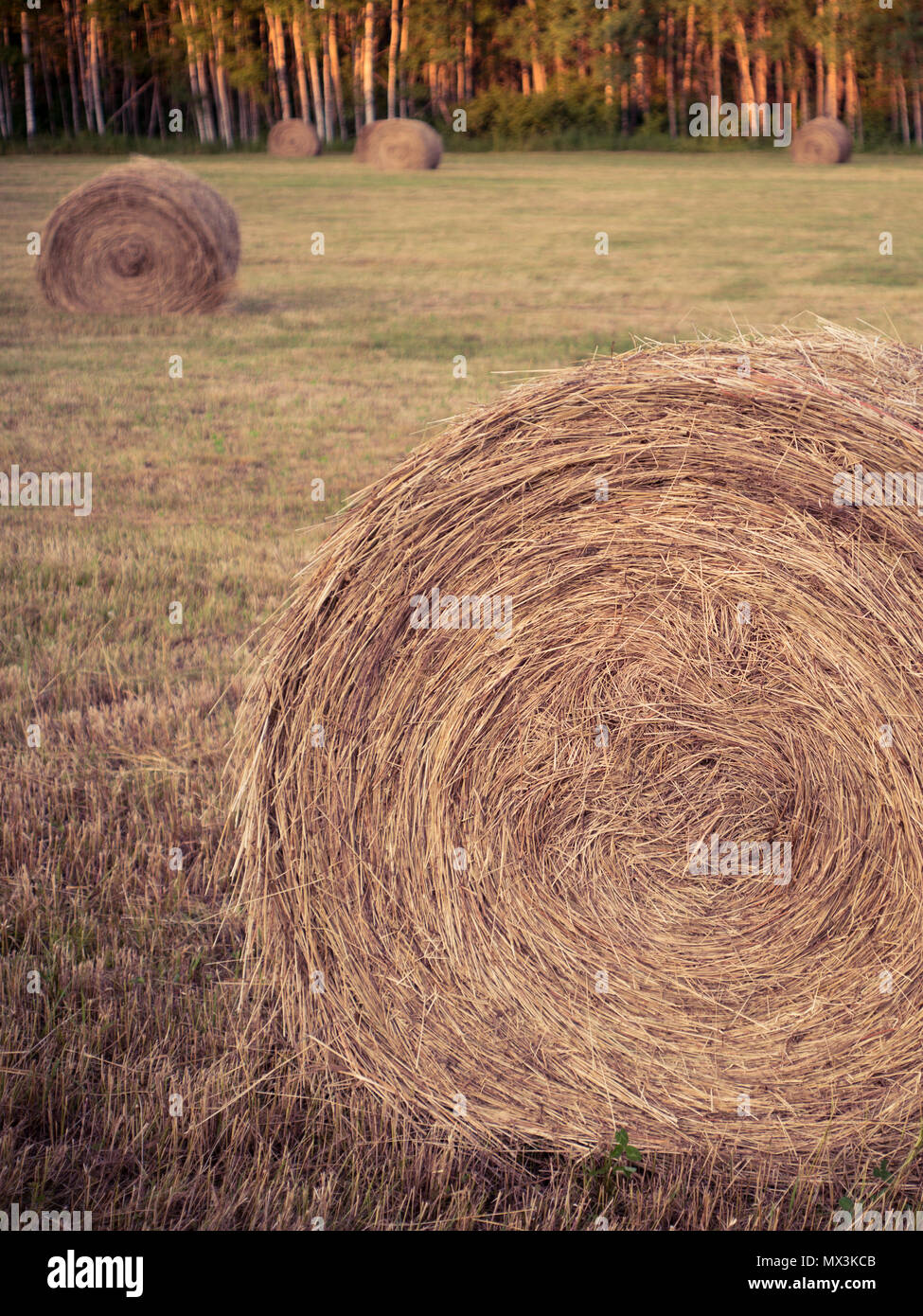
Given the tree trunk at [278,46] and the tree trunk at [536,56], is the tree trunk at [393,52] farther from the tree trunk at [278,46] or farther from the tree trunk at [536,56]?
the tree trunk at [536,56]

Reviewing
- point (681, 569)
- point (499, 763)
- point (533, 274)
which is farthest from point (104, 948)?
point (533, 274)

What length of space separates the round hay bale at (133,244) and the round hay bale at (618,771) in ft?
47.0

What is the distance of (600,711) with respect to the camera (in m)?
3.45

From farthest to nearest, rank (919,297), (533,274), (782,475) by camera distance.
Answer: (533,274), (919,297), (782,475)

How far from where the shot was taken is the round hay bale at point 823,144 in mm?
45000

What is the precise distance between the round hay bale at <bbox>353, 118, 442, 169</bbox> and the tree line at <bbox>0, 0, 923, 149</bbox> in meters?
15.2

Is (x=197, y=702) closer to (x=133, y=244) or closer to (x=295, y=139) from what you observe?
(x=133, y=244)

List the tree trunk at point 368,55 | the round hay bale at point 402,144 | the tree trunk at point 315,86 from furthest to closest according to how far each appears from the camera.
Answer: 1. the tree trunk at point 315,86
2. the tree trunk at point 368,55
3. the round hay bale at point 402,144

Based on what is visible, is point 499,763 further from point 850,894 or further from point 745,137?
point 745,137

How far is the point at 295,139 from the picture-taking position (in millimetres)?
51719

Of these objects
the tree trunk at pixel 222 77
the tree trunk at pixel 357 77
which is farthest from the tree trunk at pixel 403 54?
the tree trunk at pixel 222 77

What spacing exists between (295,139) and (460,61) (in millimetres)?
16618

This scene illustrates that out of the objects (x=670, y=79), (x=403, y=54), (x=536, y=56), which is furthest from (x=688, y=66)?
(x=403, y=54)

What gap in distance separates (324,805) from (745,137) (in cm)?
6372
